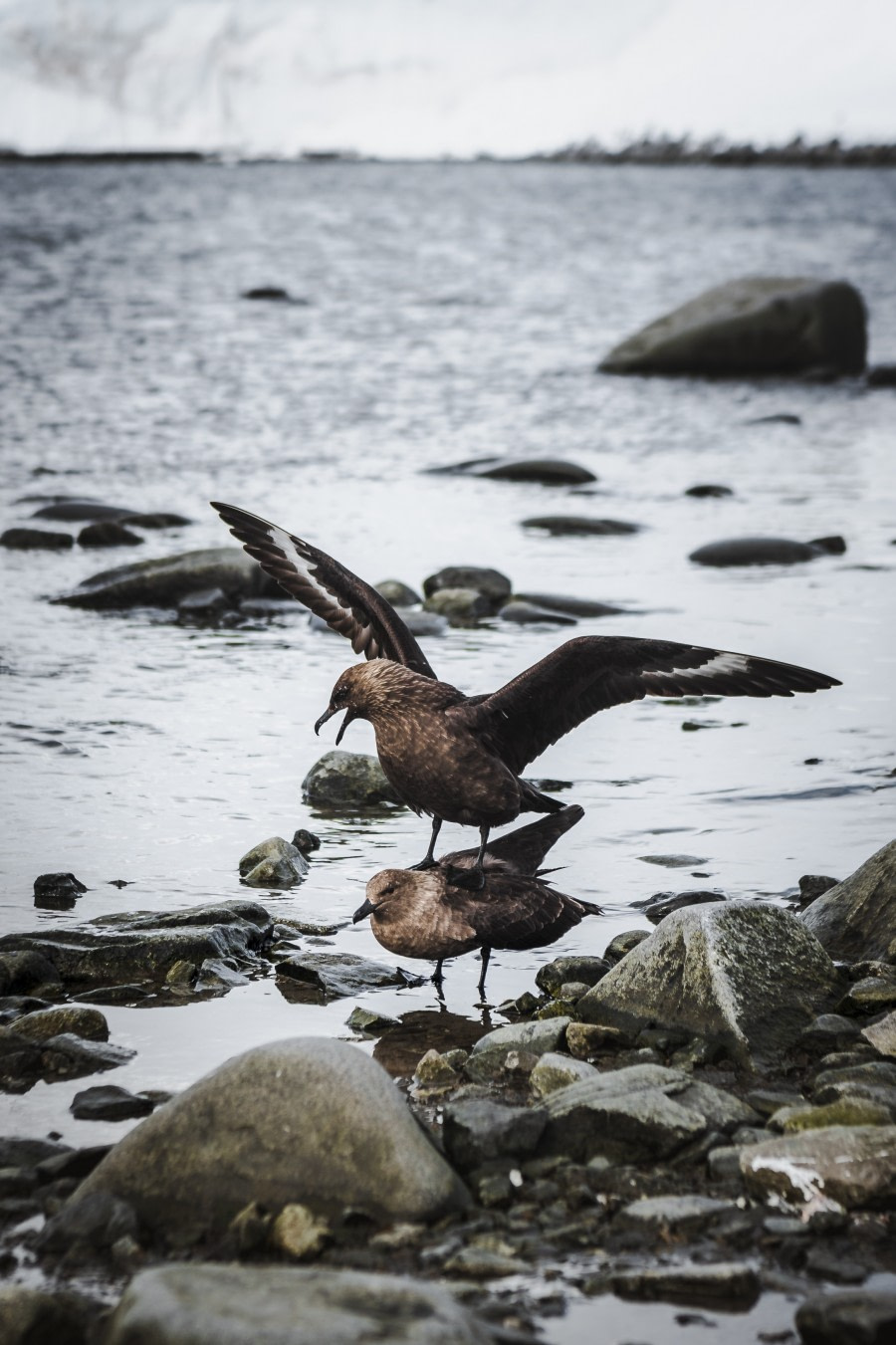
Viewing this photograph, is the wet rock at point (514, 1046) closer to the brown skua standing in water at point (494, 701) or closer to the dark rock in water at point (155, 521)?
the brown skua standing in water at point (494, 701)

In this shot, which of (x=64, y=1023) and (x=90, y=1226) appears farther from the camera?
(x=64, y=1023)

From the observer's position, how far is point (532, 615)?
416 inches

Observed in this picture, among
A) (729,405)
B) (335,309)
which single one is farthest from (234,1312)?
(335,309)

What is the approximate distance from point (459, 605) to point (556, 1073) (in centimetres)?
626

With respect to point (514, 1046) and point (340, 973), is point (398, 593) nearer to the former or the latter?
point (340, 973)

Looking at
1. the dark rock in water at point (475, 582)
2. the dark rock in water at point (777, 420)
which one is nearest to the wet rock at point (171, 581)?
the dark rock in water at point (475, 582)

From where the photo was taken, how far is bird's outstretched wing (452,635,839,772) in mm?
5934

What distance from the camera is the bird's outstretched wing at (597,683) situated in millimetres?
5934

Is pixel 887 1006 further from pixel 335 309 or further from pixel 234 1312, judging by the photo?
pixel 335 309

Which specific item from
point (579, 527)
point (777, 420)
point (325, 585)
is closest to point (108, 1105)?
point (325, 585)

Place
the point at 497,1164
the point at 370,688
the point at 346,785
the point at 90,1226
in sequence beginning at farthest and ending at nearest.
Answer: the point at 346,785, the point at 370,688, the point at 497,1164, the point at 90,1226

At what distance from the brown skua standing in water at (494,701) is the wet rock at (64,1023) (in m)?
1.37

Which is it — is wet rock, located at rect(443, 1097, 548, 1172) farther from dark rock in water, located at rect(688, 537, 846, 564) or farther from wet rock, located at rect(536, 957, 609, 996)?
dark rock in water, located at rect(688, 537, 846, 564)

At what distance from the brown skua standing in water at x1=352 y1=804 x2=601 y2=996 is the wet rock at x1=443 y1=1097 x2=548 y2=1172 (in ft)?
3.96
